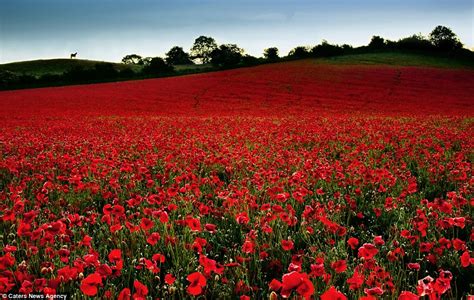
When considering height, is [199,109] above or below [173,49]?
below

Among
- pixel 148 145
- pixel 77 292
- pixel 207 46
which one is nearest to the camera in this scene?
pixel 77 292

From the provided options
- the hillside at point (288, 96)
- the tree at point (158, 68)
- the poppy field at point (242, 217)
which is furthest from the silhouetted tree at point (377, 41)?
the poppy field at point (242, 217)

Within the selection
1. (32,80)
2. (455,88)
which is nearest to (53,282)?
(455,88)

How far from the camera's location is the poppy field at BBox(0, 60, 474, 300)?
2447 mm

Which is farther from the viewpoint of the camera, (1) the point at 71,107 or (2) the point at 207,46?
(2) the point at 207,46

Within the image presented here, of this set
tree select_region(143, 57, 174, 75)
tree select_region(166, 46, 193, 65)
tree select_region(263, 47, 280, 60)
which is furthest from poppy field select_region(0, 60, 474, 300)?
tree select_region(166, 46, 193, 65)

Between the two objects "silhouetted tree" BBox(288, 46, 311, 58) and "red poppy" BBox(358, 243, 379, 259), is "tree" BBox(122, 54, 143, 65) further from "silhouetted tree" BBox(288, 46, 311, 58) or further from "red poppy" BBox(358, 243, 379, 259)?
"red poppy" BBox(358, 243, 379, 259)

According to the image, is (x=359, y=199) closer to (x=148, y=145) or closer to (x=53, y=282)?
(x=53, y=282)

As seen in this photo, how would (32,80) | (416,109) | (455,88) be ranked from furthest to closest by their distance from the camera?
(32,80) → (455,88) → (416,109)

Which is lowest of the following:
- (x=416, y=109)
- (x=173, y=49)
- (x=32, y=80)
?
(x=416, y=109)

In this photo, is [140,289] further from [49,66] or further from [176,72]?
[49,66]

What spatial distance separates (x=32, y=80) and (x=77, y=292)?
59.2 metres

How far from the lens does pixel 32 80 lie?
53.9 m

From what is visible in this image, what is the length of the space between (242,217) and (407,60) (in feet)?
198
